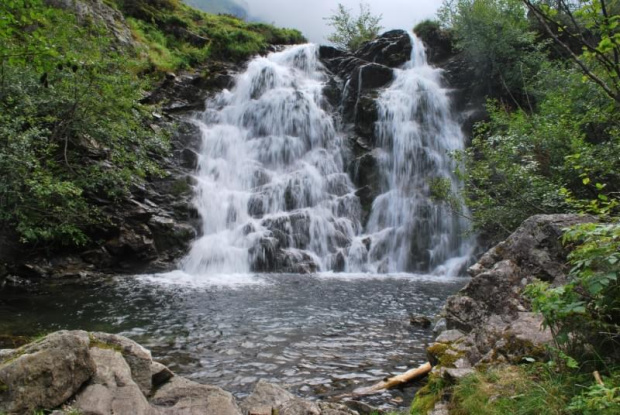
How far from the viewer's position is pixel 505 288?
6.91m

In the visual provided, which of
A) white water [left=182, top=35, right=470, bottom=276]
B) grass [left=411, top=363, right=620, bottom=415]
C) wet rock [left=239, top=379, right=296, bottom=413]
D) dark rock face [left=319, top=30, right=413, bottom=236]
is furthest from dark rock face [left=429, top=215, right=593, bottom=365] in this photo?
dark rock face [left=319, top=30, right=413, bottom=236]

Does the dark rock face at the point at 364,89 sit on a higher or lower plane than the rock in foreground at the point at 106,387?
higher

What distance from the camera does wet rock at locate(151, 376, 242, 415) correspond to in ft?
15.3

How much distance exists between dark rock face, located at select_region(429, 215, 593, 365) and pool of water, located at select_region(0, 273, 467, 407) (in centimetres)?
112

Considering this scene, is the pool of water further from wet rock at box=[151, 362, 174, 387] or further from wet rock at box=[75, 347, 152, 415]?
wet rock at box=[75, 347, 152, 415]

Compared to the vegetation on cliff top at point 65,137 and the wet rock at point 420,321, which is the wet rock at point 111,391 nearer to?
the wet rock at point 420,321

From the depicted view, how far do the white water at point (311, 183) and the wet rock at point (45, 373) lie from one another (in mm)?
12979

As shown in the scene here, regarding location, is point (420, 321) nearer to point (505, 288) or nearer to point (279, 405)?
point (505, 288)

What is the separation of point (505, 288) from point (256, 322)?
5.98 meters

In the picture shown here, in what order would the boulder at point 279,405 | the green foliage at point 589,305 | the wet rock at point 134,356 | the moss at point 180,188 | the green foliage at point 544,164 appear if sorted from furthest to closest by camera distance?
1. the moss at point 180,188
2. the green foliage at point 544,164
3. the wet rock at point 134,356
4. the boulder at point 279,405
5. the green foliage at point 589,305

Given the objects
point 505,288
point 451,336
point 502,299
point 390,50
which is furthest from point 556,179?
point 390,50

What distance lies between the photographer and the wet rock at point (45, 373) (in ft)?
12.9

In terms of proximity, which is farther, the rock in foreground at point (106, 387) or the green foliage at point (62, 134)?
the green foliage at point (62, 134)

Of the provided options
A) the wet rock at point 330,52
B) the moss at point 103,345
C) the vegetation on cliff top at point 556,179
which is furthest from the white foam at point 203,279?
the wet rock at point 330,52
